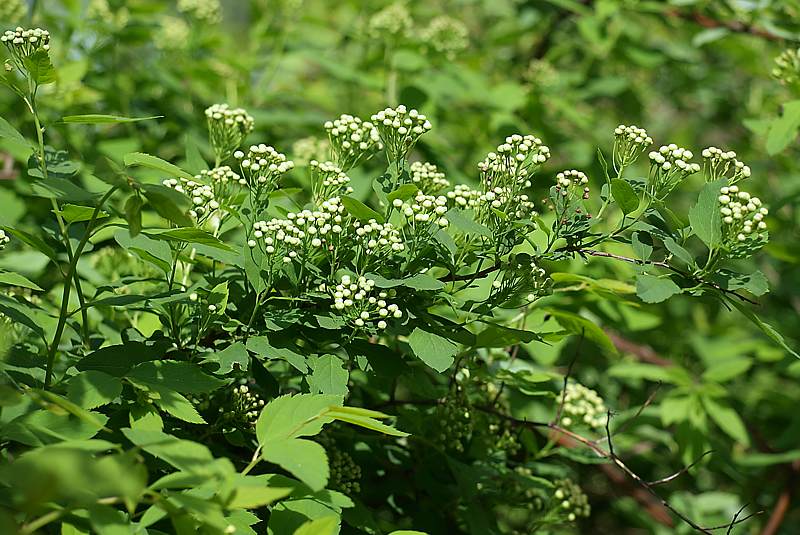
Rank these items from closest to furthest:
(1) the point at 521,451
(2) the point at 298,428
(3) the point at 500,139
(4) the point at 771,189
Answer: (2) the point at 298,428 < (1) the point at 521,451 < (3) the point at 500,139 < (4) the point at 771,189

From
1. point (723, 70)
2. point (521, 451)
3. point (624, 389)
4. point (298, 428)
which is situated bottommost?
point (624, 389)

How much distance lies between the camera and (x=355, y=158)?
1334 millimetres

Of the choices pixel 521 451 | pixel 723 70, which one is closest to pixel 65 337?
pixel 521 451

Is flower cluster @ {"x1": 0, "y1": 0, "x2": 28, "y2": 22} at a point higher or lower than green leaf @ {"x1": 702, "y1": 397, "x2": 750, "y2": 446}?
higher

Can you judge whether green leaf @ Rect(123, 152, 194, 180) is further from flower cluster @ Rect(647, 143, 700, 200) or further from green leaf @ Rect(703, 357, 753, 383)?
green leaf @ Rect(703, 357, 753, 383)

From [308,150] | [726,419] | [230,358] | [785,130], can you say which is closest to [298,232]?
[230,358]

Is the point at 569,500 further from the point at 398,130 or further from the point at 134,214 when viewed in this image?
the point at 134,214

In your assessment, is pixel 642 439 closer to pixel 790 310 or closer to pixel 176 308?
pixel 790 310

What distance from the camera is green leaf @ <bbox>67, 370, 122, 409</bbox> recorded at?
1.01m

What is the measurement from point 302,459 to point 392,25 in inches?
71.1

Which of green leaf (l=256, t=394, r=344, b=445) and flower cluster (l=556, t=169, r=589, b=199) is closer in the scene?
green leaf (l=256, t=394, r=344, b=445)

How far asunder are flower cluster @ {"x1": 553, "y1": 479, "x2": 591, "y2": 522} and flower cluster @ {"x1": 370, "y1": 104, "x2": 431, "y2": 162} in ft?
2.32

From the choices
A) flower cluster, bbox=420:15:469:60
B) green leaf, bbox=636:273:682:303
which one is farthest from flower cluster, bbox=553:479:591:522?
flower cluster, bbox=420:15:469:60

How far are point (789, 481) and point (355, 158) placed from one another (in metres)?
1.91
